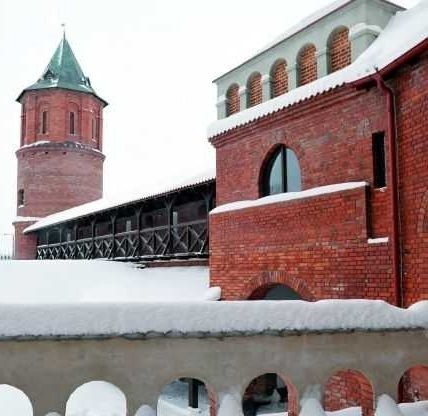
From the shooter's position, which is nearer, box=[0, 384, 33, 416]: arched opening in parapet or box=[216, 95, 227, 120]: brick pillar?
box=[0, 384, 33, 416]: arched opening in parapet

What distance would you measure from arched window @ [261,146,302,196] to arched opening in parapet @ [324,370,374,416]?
2972 millimetres

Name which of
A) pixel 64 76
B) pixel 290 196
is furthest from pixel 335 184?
pixel 64 76

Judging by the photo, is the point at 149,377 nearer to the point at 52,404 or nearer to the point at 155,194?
Result: the point at 52,404

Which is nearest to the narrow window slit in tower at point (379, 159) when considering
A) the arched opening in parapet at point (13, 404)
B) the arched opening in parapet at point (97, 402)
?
the arched opening in parapet at point (97, 402)

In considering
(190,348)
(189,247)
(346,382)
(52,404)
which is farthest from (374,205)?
(189,247)

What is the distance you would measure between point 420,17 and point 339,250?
11.1 ft

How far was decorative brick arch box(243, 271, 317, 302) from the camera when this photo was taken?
7836 mm

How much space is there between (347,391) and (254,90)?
18.0 ft

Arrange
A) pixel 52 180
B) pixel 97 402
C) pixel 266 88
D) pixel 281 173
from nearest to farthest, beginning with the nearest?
pixel 281 173
pixel 266 88
pixel 97 402
pixel 52 180

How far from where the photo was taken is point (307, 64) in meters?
8.62

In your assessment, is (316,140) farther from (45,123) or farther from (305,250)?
(45,123)

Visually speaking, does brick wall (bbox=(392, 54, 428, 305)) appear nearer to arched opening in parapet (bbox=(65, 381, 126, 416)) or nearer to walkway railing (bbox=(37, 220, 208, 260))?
arched opening in parapet (bbox=(65, 381, 126, 416))

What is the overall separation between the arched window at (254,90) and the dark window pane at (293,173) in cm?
141

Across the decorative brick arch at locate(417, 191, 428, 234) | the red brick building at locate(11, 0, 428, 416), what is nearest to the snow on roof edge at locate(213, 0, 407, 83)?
the red brick building at locate(11, 0, 428, 416)
